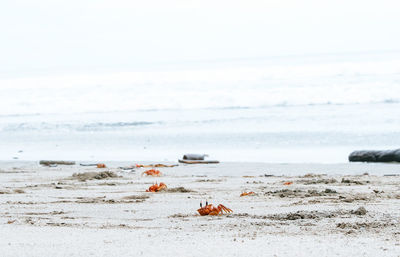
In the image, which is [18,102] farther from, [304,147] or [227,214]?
[227,214]

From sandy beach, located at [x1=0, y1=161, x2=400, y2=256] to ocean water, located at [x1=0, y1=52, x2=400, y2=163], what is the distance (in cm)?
435

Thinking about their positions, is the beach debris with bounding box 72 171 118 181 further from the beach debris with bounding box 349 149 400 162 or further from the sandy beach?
the beach debris with bounding box 349 149 400 162

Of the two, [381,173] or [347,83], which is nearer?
[381,173]

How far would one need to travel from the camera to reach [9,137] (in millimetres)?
23203

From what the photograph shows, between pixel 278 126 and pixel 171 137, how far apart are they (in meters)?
3.82

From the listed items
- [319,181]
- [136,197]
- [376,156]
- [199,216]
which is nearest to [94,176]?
[136,197]

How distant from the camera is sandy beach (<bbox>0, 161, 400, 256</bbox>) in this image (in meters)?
4.83

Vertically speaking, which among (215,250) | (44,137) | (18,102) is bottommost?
(215,250)

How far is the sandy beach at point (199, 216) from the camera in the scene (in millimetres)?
4828

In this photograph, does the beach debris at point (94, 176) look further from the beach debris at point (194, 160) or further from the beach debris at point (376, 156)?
the beach debris at point (376, 156)

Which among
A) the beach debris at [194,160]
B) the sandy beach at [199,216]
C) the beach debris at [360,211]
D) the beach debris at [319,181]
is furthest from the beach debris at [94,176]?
the beach debris at [360,211]

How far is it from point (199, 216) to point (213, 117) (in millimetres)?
22064

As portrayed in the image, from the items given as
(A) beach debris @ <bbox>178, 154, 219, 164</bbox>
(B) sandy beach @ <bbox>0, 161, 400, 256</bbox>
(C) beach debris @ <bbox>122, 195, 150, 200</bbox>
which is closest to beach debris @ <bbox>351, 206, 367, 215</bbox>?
(B) sandy beach @ <bbox>0, 161, 400, 256</bbox>

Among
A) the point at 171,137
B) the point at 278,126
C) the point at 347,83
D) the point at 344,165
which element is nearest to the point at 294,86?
the point at 347,83
